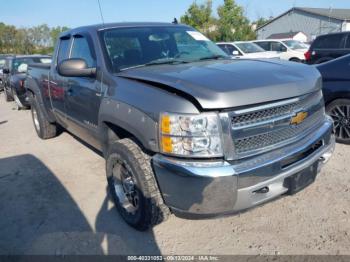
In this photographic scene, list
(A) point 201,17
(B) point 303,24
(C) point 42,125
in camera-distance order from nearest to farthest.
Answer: (C) point 42,125
(A) point 201,17
(B) point 303,24

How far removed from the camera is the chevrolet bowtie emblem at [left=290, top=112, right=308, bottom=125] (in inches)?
108

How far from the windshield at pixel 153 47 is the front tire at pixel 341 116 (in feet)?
6.71

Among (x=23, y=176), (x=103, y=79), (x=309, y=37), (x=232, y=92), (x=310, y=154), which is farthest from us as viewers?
(x=309, y=37)

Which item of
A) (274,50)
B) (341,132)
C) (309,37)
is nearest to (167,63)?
(341,132)

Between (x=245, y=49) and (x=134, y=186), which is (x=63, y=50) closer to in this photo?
(x=134, y=186)

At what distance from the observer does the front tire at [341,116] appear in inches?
189

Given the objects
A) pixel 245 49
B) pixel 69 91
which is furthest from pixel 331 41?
pixel 69 91

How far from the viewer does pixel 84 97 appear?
3.67m

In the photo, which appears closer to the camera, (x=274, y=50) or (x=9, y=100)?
(x=9, y=100)

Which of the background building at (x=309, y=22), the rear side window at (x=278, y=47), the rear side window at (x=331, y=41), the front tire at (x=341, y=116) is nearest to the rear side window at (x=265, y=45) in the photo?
the rear side window at (x=278, y=47)

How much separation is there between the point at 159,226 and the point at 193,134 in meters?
1.25

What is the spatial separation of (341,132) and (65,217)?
4.00m

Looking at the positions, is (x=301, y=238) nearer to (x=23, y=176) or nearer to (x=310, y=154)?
(x=310, y=154)

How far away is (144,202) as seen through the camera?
2768 millimetres
